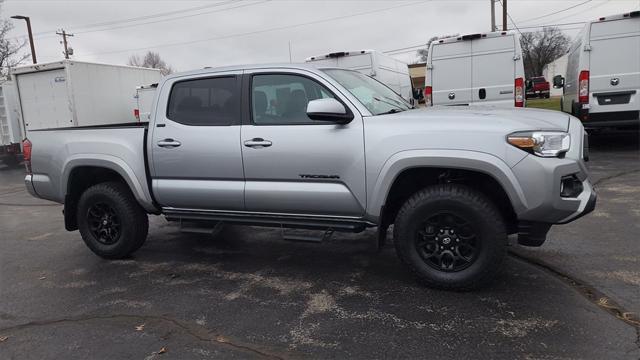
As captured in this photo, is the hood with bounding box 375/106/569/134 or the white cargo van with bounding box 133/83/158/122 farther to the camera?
the white cargo van with bounding box 133/83/158/122

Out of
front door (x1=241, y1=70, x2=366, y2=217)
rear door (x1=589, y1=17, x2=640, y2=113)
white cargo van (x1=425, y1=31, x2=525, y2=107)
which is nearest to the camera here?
front door (x1=241, y1=70, x2=366, y2=217)

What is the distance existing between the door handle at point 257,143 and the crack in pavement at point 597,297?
2695mm

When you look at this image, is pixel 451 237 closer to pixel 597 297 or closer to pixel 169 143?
pixel 597 297

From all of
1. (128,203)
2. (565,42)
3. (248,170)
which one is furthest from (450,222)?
(565,42)

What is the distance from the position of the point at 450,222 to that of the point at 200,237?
11.6 ft

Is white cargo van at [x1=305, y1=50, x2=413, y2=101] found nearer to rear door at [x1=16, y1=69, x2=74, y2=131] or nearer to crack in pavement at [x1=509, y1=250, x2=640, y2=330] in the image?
rear door at [x1=16, y1=69, x2=74, y2=131]

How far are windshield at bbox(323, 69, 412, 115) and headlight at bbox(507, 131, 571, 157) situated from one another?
127cm

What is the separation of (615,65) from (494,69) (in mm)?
2422

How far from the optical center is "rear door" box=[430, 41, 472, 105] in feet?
36.5

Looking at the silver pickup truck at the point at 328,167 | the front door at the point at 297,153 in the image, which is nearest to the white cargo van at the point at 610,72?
the silver pickup truck at the point at 328,167

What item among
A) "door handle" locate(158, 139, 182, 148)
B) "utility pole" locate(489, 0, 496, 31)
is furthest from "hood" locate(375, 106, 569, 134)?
"utility pole" locate(489, 0, 496, 31)

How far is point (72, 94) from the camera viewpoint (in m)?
14.8

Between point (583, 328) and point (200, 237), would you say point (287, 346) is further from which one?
point (200, 237)

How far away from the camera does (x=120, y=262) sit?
5.58m
